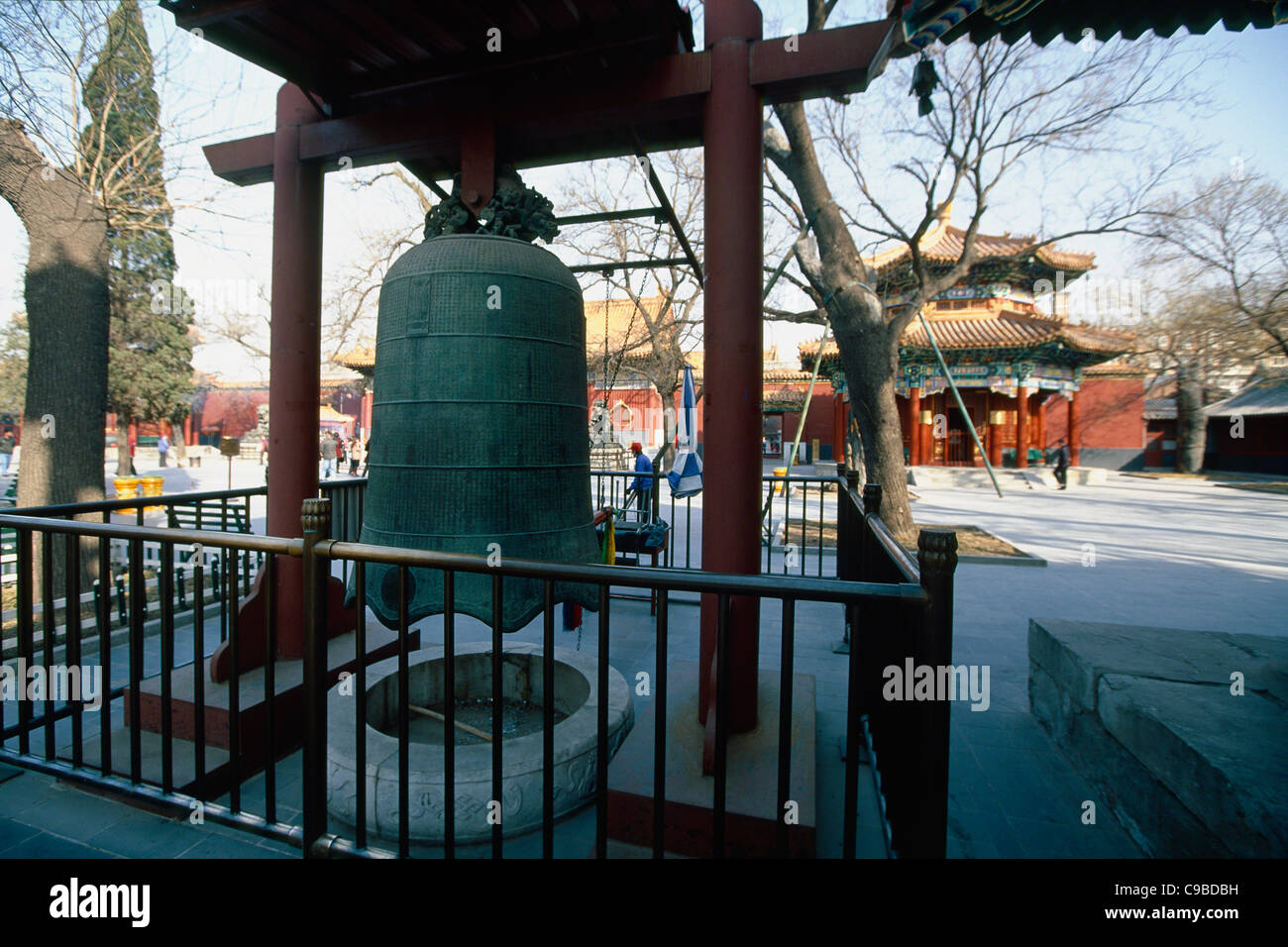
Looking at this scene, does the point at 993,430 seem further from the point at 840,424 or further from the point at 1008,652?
the point at 1008,652

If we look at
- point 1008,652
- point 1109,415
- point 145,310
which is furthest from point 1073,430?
point 145,310

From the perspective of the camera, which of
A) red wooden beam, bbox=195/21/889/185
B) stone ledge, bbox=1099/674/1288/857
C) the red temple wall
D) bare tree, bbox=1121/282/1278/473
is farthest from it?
the red temple wall

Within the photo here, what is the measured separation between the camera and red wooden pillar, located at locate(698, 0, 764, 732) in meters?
2.35

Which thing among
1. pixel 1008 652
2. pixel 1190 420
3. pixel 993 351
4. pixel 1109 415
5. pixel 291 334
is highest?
pixel 993 351

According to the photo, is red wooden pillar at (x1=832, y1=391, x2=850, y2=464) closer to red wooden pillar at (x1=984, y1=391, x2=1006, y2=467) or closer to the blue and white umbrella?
red wooden pillar at (x1=984, y1=391, x2=1006, y2=467)

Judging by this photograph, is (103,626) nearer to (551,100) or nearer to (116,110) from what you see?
(551,100)

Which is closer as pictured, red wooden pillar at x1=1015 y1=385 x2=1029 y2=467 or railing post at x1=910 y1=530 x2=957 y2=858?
railing post at x1=910 y1=530 x2=957 y2=858

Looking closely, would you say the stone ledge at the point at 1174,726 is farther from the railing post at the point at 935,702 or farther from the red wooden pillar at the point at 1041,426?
the red wooden pillar at the point at 1041,426

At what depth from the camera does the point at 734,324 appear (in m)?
2.34

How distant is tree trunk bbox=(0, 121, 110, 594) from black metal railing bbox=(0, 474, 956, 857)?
3917 mm

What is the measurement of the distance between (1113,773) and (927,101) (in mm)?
2969

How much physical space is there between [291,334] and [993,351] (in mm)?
24466

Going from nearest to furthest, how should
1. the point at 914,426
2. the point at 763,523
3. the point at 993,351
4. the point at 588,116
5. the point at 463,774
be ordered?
the point at 463,774, the point at 588,116, the point at 763,523, the point at 993,351, the point at 914,426

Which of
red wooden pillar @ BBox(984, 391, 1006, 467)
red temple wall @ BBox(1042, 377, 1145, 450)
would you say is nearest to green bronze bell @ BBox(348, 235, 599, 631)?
red wooden pillar @ BBox(984, 391, 1006, 467)
